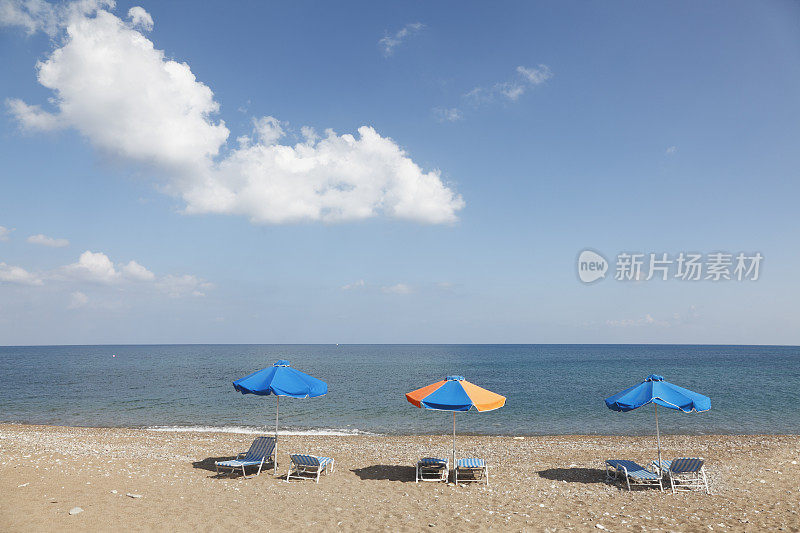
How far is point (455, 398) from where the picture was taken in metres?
11.4

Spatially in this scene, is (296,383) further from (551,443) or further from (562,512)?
(551,443)

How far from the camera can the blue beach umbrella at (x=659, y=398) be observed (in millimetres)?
11406

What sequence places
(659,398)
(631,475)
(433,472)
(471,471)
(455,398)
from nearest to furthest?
(455,398), (659,398), (631,475), (433,472), (471,471)

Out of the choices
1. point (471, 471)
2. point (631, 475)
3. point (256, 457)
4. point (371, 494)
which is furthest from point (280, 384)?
point (631, 475)

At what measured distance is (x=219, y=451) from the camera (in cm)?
1611

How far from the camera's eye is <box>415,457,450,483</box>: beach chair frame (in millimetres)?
12234

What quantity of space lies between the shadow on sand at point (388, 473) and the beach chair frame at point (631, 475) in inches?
221

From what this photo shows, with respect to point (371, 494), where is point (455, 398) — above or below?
above

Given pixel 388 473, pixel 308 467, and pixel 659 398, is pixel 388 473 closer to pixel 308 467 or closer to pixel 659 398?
pixel 308 467

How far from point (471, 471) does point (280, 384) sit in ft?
19.8

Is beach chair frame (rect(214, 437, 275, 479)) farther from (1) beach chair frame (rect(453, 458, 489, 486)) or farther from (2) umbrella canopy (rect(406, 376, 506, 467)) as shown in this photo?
(1) beach chair frame (rect(453, 458, 489, 486))

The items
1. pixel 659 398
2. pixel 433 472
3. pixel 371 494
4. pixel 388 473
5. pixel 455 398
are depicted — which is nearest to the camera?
pixel 371 494

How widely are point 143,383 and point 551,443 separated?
47.2m


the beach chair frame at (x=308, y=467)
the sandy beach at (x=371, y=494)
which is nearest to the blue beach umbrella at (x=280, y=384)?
the beach chair frame at (x=308, y=467)
